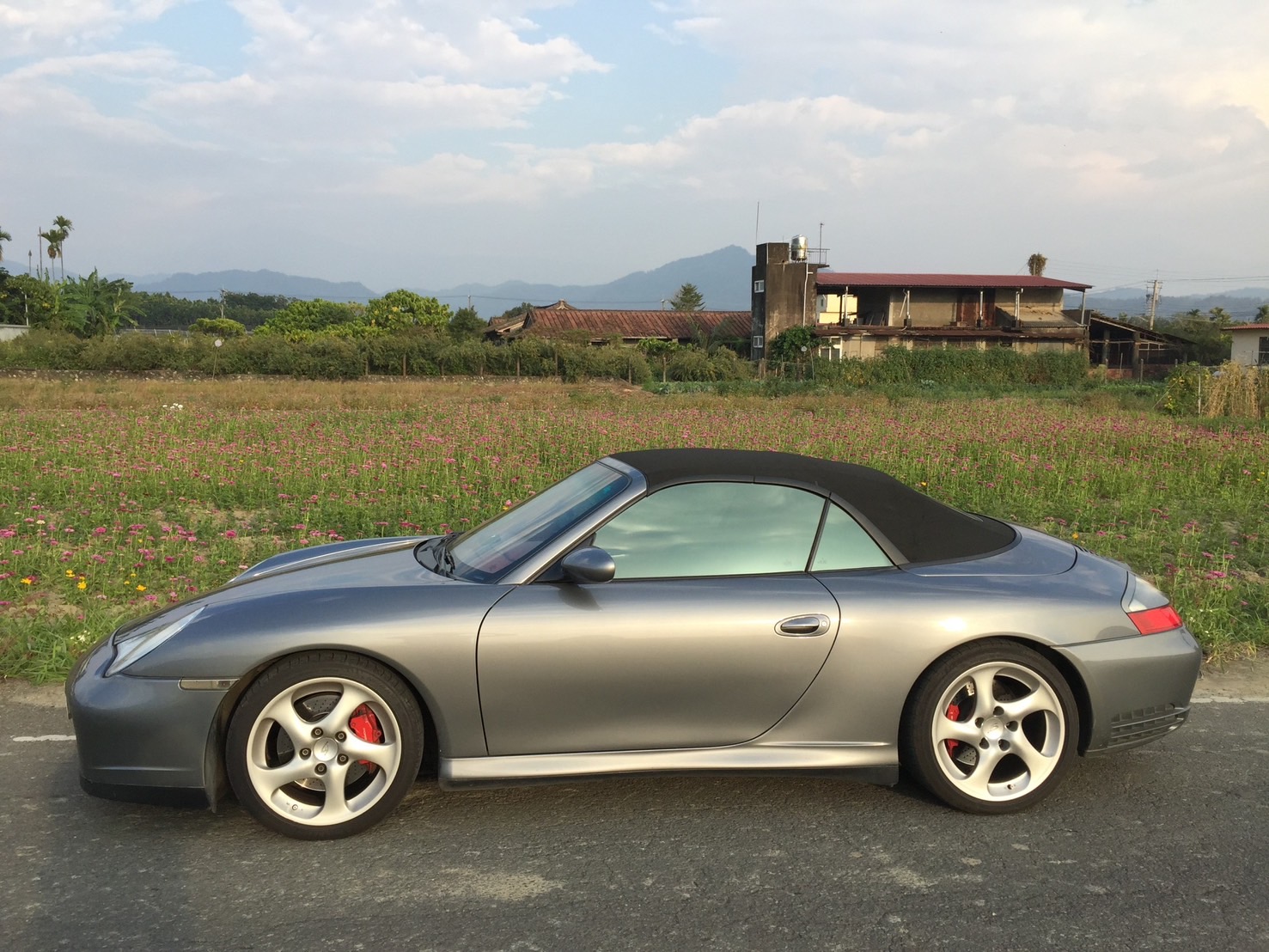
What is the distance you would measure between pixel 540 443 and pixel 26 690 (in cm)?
847

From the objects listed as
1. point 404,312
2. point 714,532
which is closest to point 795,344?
point 404,312

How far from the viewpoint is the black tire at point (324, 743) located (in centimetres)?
336

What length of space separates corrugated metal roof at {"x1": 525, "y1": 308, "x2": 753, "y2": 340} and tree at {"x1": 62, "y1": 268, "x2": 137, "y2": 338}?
2710 centimetres

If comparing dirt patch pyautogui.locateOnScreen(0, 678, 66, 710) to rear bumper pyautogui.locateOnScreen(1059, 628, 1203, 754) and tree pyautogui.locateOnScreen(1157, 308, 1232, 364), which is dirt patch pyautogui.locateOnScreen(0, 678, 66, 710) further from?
tree pyautogui.locateOnScreen(1157, 308, 1232, 364)

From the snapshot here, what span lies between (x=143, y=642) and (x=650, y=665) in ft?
5.77

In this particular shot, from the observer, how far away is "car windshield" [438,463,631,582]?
374 cm

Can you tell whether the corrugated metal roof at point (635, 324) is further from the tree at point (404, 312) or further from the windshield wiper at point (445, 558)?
the windshield wiper at point (445, 558)

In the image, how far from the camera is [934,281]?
61.2 m

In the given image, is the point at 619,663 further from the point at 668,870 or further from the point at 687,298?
the point at 687,298

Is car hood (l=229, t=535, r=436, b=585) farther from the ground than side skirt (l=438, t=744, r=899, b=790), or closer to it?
farther from the ground

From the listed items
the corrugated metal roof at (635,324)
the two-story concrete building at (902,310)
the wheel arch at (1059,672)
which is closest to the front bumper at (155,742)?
the wheel arch at (1059,672)

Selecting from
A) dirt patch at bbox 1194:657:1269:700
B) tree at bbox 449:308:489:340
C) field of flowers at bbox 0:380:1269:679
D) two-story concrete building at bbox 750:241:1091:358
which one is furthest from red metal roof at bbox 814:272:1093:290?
dirt patch at bbox 1194:657:1269:700

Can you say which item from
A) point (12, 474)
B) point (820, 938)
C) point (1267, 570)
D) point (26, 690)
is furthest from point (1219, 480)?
point (12, 474)

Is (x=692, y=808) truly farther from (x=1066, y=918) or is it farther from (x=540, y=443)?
(x=540, y=443)
